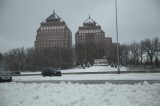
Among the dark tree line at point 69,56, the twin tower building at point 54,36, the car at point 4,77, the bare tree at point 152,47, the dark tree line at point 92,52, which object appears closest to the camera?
the car at point 4,77

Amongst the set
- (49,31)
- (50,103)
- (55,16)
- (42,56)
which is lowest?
(50,103)

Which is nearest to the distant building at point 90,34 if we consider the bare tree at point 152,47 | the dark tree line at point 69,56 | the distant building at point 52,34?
the distant building at point 52,34

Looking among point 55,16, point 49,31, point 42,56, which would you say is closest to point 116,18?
point 42,56

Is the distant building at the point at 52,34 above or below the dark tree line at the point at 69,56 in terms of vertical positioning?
above

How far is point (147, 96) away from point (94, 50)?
402 feet

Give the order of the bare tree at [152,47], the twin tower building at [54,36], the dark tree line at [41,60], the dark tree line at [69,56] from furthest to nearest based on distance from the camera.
A: the twin tower building at [54,36]
the dark tree line at [41,60]
the dark tree line at [69,56]
the bare tree at [152,47]

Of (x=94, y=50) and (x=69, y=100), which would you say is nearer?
(x=69, y=100)

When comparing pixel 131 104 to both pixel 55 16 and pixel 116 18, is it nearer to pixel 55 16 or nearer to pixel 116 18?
pixel 116 18

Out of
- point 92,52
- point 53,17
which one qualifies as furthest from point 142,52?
point 53,17

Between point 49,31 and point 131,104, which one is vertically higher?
point 49,31

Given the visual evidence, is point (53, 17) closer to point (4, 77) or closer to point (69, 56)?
point (69, 56)

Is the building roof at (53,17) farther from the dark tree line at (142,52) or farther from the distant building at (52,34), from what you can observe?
the dark tree line at (142,52)

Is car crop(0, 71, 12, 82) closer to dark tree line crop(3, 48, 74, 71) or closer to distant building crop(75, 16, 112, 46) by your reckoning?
dark tree line crop(3, 48, 74, 71)

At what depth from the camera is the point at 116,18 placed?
40688 millimetres
